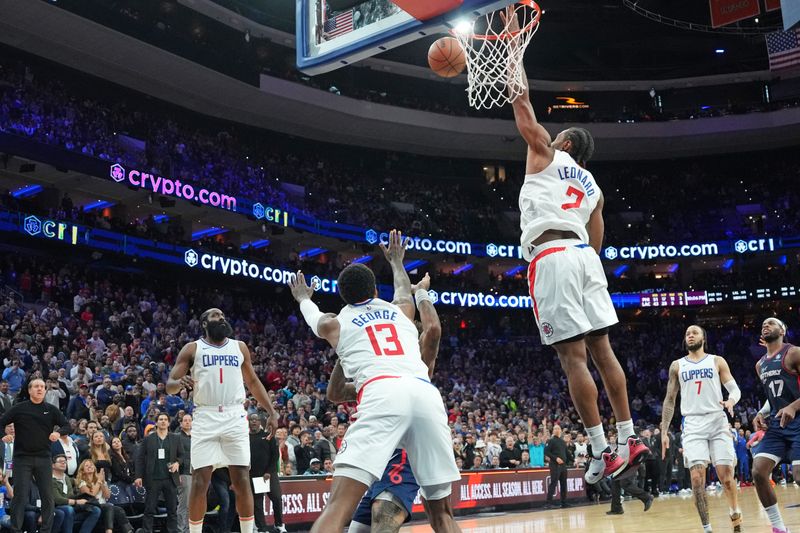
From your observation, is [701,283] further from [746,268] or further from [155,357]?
[155,357]

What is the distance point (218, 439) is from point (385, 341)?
361 cm

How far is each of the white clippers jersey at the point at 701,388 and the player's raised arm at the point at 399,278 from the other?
17.7 feet

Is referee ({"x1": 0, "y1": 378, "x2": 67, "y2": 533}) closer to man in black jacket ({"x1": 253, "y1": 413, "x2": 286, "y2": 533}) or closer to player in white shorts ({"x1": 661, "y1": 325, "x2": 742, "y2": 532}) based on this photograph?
man in black jacket ({"x1": 253, "y1": 413, "x2": 286, "y2": 533})

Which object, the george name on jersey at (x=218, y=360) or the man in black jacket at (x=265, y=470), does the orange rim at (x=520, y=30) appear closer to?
the george name on jersey at (x=218, y=360)

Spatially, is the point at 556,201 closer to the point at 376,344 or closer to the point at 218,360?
the point at 376,344

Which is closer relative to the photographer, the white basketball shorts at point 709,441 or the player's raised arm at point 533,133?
the player's raised arm at point 533,133

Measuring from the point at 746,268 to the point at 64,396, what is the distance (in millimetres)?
34881

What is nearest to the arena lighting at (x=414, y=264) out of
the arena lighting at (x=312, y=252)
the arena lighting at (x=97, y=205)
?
the arena lighting at (x=312, y=252)

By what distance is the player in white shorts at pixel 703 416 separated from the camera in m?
9.95

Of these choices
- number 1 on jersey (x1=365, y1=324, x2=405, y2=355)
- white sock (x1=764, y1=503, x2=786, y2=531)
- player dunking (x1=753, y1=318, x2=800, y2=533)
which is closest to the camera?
number 1 on jersey (x1=365, y1=324, x2=405, y2=355)

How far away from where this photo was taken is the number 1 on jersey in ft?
18.0

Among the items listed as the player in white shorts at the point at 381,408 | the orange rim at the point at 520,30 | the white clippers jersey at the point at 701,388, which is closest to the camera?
the player in white shorts at the point at 381,408

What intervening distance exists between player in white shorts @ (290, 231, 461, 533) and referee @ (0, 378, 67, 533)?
259 inches

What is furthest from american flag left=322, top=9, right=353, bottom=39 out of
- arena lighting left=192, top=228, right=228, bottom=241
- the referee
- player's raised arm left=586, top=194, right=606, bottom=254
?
arena lighting left=192, top=228, right=228, bottom=241
